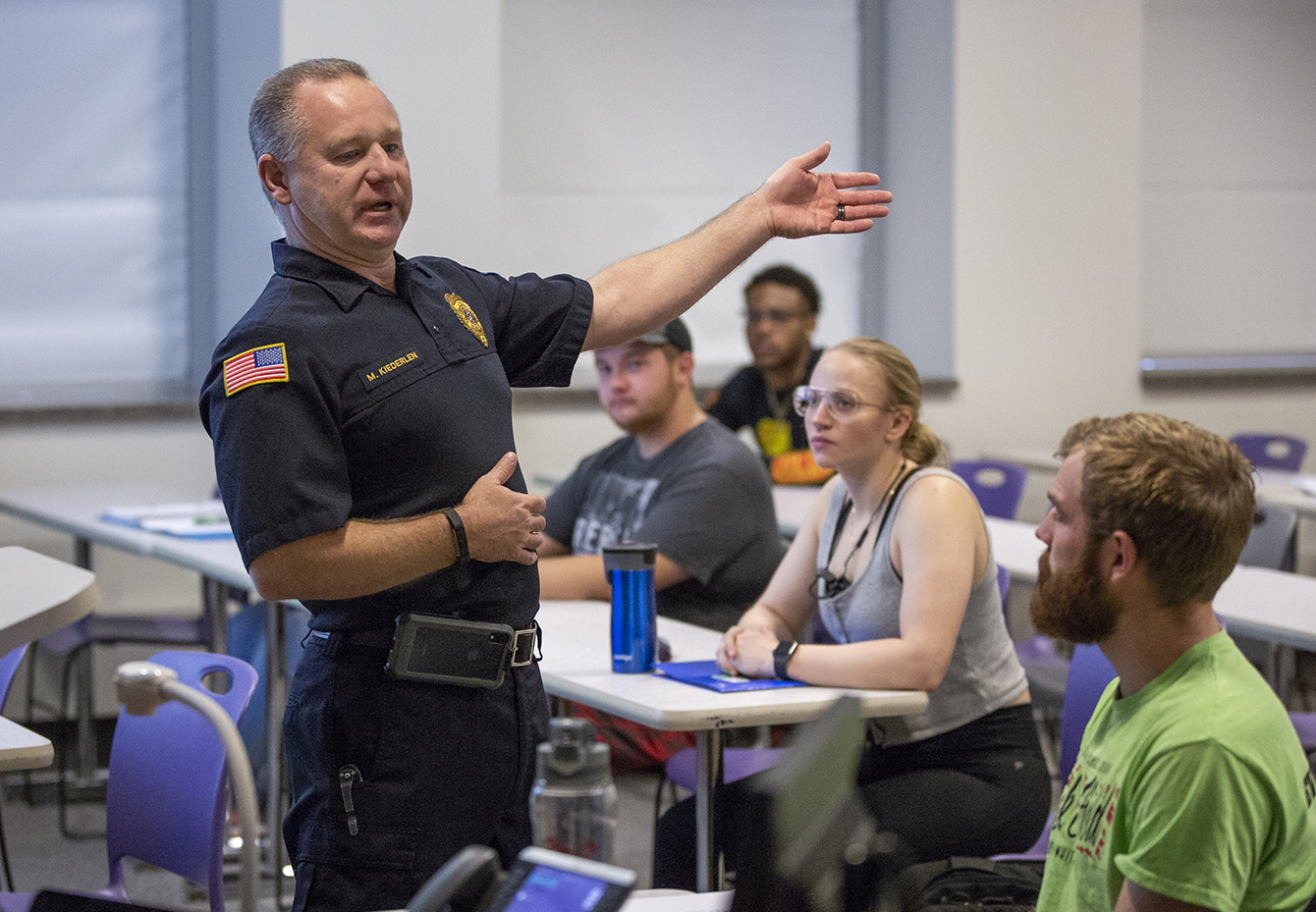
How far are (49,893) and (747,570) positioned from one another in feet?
6.23

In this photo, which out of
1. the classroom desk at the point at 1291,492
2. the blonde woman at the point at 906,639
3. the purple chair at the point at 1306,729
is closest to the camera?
the blonde woman at the point at 906,639

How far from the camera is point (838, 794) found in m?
0.89

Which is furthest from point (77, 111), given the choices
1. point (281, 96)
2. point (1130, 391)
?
point (1130, 391)

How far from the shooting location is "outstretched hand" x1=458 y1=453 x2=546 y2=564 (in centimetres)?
167

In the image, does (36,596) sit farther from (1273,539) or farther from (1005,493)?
(1005,493)

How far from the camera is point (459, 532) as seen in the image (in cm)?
166

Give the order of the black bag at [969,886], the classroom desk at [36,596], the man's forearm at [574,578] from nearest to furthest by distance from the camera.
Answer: the classroom desk at [36,596], the black bag at [969,886], the man's forearm at [574,578]

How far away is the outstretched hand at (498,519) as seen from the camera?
167 centimetres

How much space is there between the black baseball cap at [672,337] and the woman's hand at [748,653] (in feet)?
2.86

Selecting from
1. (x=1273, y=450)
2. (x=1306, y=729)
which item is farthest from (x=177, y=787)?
(x=1273, y=450)

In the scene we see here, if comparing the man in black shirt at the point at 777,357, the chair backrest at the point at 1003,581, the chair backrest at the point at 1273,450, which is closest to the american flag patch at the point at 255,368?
the chair backrest at the point at 1003,581

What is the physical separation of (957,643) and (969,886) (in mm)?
587

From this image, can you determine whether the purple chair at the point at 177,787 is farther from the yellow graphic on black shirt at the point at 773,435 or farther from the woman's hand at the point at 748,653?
the yellow graphic on black shirt at the point at 773,435

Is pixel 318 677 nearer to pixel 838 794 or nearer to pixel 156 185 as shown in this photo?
pixel 838 794
